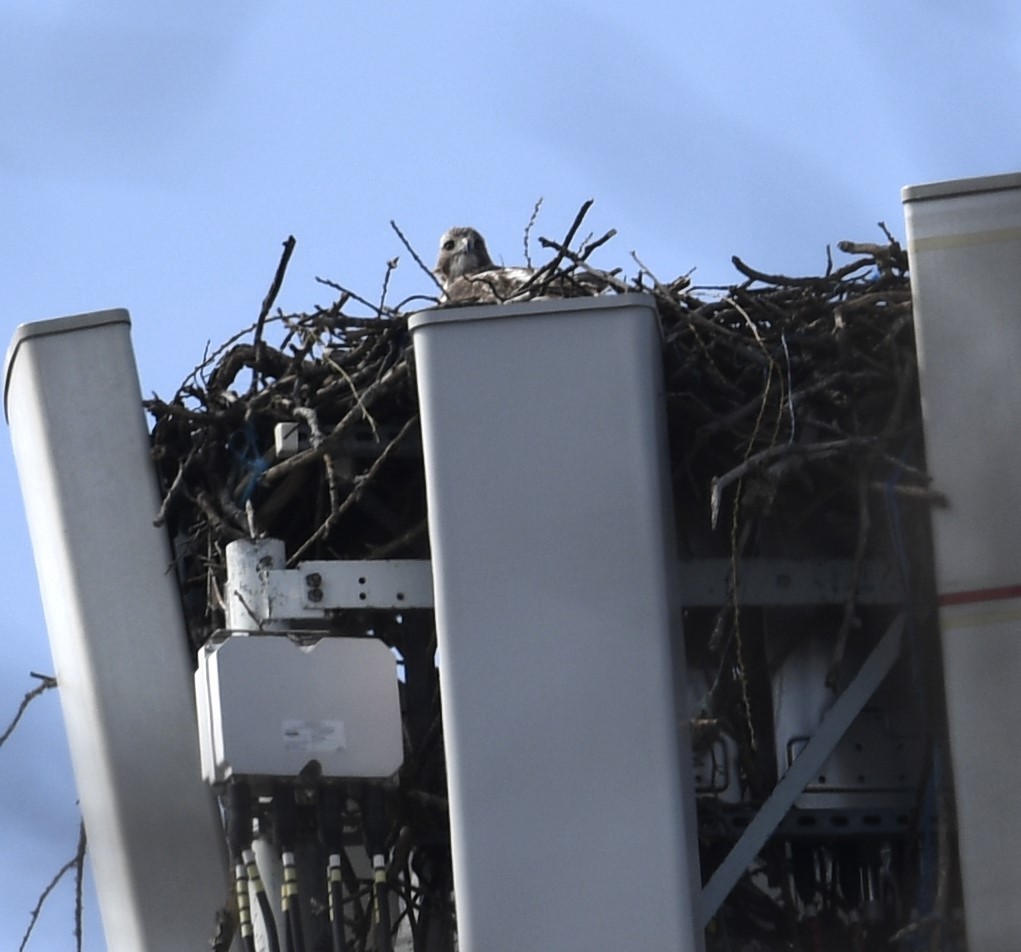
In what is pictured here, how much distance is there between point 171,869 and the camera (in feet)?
26.8

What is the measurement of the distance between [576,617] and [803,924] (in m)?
1.71

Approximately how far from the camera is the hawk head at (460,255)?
14375mm

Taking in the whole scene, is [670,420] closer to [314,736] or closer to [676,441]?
[676,441]

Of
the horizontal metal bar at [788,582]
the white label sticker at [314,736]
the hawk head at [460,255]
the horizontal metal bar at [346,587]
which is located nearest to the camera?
the white label sticker at [314,736]

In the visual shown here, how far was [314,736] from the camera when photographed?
741cm

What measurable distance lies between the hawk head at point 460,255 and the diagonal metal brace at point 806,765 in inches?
264

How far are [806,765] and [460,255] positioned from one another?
7.14 m

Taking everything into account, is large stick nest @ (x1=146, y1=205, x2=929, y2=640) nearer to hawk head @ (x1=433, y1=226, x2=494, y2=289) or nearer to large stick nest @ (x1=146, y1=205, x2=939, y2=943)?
large stick nest @ (x1=146, y1=205, x2=939, y2=943)

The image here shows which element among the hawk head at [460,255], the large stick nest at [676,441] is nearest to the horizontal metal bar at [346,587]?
the large stick nest at [676,441]

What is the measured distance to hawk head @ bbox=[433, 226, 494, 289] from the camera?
14.4 metres

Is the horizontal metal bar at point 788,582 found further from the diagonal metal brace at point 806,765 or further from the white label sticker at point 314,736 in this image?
the white label sticker at point 314,736

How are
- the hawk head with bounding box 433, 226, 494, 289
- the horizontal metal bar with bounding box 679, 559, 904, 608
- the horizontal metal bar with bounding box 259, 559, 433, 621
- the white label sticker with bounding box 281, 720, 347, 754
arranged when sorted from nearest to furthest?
the white label sticker with bounding box 281, 720, 347, 754 → the horizontal metal bar with bounding box 259, 559, 433, 621 → the horizontal metal bar with bounding box 679, 559, 904, 608 → the hawk head with bounding box 433, 226, 494, 289

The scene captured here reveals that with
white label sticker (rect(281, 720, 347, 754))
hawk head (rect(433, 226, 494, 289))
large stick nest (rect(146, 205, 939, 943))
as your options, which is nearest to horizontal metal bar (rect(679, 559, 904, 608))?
large stick nest (rect(146, 205, 939, 943))

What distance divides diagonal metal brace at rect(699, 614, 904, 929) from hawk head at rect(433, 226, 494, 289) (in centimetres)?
670
